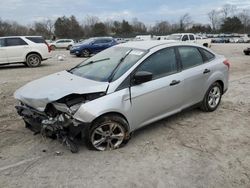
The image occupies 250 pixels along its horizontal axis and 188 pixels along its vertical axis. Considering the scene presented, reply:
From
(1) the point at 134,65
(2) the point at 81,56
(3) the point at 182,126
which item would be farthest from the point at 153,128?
(2) the point at 81,56

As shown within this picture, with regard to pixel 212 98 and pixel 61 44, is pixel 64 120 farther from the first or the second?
pixel 61 44

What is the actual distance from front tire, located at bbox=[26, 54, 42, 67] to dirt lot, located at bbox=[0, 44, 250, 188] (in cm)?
1035

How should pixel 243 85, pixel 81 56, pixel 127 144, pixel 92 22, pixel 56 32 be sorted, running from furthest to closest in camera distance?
pixel 92 22, pixel 56 32, pixel 81 56, pixel 243 85, pixel 127 144

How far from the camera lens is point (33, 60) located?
15898 mm

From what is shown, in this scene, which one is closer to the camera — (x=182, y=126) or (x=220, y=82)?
(x=182, y=126)

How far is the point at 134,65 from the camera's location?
486 cm

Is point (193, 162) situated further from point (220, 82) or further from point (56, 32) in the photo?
point (56, 32)

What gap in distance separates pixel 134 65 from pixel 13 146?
7.56ft

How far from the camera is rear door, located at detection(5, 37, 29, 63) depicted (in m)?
15.2

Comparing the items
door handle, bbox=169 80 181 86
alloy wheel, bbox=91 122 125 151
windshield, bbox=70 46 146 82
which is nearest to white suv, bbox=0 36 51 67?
windshield, bbox=70 46 146 82

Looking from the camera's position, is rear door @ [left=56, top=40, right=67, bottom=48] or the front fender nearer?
the front fender

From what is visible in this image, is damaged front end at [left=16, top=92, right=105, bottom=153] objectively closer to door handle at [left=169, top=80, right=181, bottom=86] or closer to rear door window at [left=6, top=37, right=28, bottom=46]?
door handle at [left=169, top=80, right=181, bottom=86]

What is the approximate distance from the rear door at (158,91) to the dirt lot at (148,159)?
411mm

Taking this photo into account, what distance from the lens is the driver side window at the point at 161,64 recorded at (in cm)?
504
